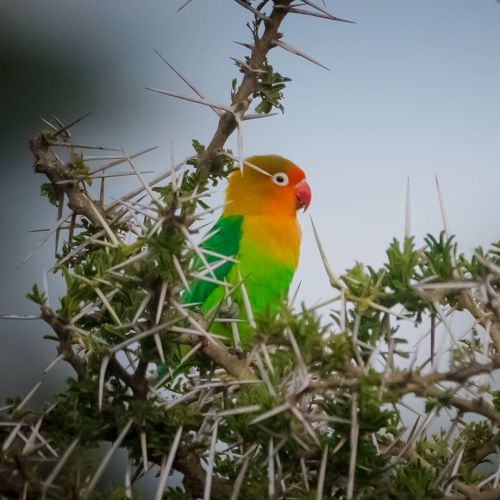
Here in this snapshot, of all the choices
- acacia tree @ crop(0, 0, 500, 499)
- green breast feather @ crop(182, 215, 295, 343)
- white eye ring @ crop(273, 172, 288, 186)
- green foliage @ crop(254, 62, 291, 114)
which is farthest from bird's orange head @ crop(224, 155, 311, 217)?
acacia tree @ crop(0, 0, 500, 499)

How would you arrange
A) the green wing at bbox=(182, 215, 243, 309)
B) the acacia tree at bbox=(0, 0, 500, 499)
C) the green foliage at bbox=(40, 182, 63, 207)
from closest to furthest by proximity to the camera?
the acacia tree at bbox=(0, 0, 500, 499) → the green foliage at bbox=(40, 182, 63, 207) → the green wing at bbox=(182, 215, 243, 309)

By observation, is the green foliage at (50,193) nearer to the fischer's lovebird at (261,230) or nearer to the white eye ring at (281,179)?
the fischer's lovebird at (261,230)

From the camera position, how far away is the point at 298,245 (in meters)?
3.30

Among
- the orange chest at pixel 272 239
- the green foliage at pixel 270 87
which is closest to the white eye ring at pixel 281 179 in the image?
the orange chest at pixel 272 239

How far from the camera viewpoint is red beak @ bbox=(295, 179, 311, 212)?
3.30m

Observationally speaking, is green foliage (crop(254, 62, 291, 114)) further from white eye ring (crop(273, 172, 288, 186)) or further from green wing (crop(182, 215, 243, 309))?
white eye ring (crop(273, 172, 288, 186))

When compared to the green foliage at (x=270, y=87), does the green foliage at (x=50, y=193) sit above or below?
below

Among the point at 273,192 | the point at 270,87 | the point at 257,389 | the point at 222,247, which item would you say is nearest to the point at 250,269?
the point at 222,247

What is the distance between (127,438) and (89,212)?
1.95 ft

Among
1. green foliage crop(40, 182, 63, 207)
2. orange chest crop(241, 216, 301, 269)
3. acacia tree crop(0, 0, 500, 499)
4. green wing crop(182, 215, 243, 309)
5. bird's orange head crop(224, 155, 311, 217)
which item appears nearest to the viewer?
acacia tree crop(0, 0, 500, 499)

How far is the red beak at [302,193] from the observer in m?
3.30

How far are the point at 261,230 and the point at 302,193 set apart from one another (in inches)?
10.1

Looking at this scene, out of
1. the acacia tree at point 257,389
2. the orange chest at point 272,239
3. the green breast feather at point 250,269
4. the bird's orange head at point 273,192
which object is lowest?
the acacia tree at point 257,389

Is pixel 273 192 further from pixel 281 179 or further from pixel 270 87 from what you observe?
pixel 270 87
